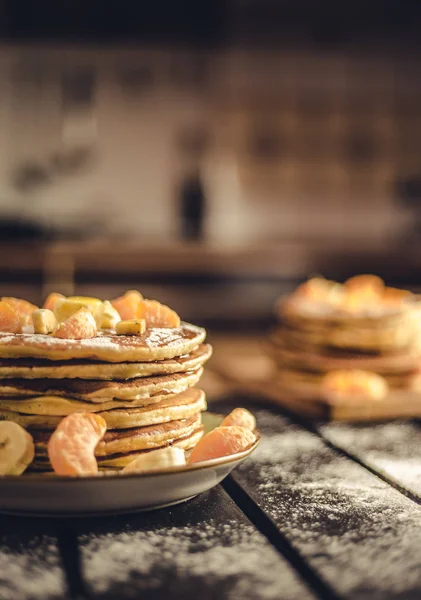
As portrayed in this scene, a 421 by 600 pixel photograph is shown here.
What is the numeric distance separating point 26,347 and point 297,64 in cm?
469

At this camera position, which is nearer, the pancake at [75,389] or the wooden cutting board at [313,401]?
the pancake at [75,389]

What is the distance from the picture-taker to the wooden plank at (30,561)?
0.78 meters

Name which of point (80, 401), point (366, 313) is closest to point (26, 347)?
point (80, 401)

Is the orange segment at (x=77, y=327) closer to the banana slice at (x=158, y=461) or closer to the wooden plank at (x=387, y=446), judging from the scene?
the banana slice at (x=158, y=461)

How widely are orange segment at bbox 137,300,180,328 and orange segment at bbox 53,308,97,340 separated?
18 cm

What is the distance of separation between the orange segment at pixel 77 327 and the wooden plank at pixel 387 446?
21.0 inches

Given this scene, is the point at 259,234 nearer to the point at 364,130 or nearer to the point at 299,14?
the point at 364,130

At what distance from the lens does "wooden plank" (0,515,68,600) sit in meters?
0.78

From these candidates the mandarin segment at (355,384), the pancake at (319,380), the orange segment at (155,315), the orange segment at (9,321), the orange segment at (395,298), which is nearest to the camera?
the orange segment at (9,321)

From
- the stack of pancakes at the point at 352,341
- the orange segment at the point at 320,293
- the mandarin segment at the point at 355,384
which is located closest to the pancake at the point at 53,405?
the mandarin segment at the point at 355,384

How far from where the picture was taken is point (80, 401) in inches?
41.8

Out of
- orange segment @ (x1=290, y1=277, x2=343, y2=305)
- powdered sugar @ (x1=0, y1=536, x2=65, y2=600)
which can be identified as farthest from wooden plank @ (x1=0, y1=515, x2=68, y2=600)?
orange segment @ (x1=290, y1=277, x2=343, y2=305)

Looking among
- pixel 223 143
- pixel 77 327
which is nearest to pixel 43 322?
pixel 77 327

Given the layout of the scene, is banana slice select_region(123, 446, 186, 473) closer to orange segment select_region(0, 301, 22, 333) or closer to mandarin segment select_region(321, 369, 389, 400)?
orange segment select_region(0, 301, 22, 333)
